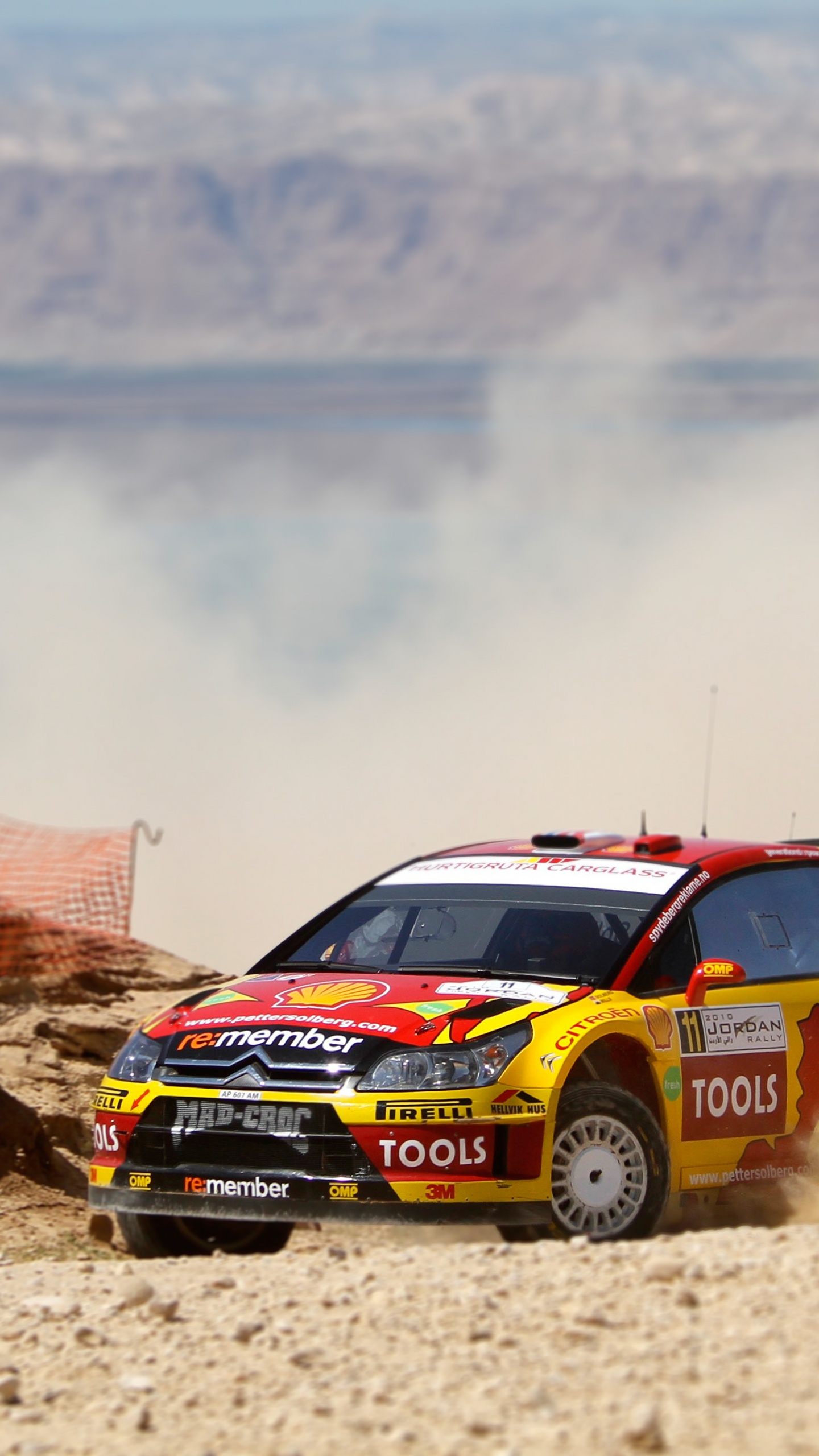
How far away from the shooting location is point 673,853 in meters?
7.75

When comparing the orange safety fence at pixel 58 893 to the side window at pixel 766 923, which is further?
the orange safety fence at pixel 58 893

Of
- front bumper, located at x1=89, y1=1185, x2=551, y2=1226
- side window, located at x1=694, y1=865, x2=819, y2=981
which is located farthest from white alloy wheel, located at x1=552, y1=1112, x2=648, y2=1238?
side window, located at x1=694, y1=865, x2=819, y2=981

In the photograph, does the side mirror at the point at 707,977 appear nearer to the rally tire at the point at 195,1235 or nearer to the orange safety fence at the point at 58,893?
the rally tire at the point at 195,1235

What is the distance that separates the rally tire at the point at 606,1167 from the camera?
6.48 meters

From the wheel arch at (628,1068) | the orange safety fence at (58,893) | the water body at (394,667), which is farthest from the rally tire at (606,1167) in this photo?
the water body at (394,667)

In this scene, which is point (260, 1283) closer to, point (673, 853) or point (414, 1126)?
point (414, 1126)

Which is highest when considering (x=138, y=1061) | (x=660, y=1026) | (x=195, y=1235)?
(x=660, y=1026)

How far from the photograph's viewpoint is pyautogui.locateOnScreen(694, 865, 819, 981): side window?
24.4 feet

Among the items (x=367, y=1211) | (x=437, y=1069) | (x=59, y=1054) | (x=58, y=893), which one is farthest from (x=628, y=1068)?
(x=58, y=893)

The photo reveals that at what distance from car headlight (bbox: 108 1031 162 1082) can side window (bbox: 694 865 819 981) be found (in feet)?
6.07

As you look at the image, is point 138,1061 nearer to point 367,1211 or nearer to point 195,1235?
point 195,1235

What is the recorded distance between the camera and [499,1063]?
6.44 m

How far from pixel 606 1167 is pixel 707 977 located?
789 mm

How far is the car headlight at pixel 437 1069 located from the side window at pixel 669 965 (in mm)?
710
